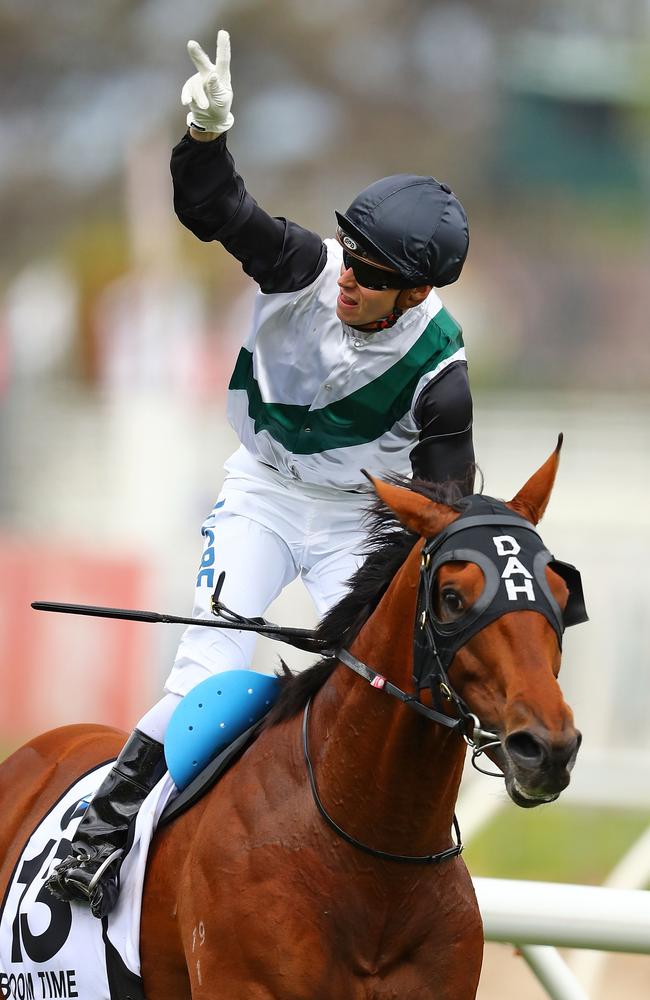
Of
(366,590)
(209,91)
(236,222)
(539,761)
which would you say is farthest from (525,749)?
(209,91)

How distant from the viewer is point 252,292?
18.2 m

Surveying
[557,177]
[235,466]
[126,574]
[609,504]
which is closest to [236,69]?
[557,177]

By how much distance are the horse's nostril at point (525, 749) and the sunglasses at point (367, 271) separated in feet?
4.21

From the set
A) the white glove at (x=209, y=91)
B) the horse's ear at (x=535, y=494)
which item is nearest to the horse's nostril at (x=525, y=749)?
the horse's ear at (x=535, y=494)

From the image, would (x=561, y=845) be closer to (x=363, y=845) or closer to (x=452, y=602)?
(x=363, y=845)

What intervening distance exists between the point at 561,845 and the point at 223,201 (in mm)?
6043

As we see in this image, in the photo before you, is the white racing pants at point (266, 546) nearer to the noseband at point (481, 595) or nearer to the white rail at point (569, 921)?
the noseband at point (481, 595)

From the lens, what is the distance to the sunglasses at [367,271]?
3.24 meters

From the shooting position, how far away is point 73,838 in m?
3.34

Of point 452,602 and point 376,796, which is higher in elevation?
point 452,602

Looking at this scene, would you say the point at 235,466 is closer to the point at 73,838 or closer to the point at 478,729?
the point at 73,838

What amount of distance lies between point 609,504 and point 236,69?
1633cm

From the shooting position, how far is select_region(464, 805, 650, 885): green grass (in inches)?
316

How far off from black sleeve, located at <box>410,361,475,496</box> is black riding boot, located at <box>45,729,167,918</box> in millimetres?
922
